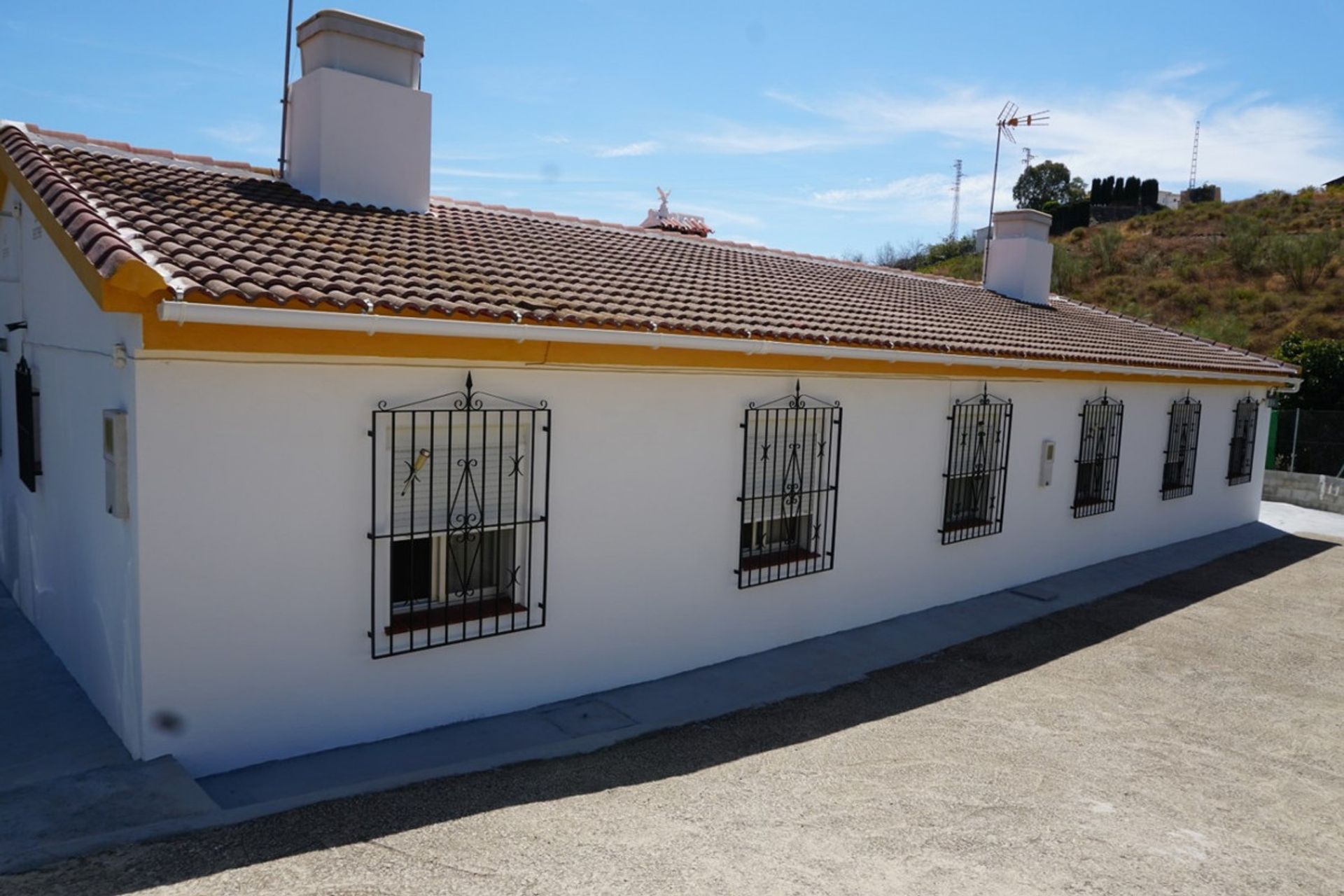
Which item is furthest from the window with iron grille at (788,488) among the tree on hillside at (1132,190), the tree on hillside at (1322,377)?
the tree on hillside at (1132,190)

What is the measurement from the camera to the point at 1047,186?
195ft

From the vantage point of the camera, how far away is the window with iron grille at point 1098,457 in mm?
11125

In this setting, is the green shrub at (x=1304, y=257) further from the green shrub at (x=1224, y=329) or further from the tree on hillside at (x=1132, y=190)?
the tree on hillside at (x=1132, y=190)

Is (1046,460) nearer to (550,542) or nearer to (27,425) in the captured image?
(550,542)

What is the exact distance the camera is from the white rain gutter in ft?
14.0

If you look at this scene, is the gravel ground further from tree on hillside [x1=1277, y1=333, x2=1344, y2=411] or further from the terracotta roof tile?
A: tree on hillside [x1=1277, y1=333, x2=1344, y2=411]

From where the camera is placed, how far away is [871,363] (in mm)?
7770

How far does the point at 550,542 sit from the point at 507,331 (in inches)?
57.5

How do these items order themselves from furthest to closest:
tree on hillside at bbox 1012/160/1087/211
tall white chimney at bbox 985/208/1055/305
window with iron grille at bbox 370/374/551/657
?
tree on hillside at bbox 1012/160/1087/211
tall white chimney at bbox 985/208/1055/305
window with iron grille at bbox 370/374/551/657

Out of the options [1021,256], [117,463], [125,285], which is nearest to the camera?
[125,285]

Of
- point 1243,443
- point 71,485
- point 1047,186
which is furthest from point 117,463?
point 1047,186

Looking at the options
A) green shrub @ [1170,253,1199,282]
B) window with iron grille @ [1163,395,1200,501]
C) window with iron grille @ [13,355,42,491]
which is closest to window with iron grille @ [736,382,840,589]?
window with iron grille @ [13,355,42,491]

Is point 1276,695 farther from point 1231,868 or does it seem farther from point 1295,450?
point 1295,450

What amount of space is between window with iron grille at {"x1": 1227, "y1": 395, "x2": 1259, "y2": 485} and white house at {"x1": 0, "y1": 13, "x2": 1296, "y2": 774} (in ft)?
22.2
